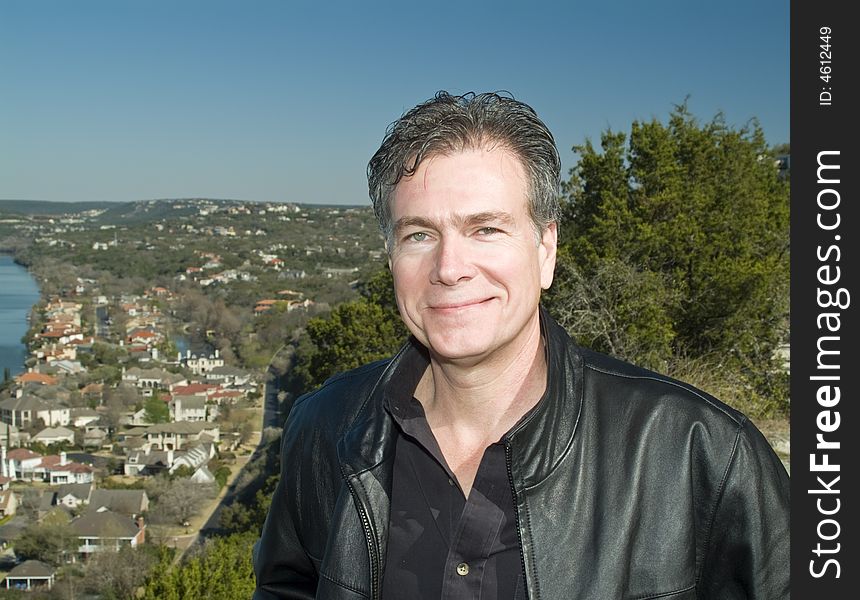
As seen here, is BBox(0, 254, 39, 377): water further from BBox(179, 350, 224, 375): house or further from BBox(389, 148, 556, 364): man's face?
BBox(389, 148, 556, 364): man's face

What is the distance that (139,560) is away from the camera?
21.0 m

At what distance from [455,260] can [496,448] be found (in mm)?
264

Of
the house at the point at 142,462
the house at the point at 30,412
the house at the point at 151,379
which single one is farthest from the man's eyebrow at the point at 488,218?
the house at the point at 151,379

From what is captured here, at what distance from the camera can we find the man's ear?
125cm

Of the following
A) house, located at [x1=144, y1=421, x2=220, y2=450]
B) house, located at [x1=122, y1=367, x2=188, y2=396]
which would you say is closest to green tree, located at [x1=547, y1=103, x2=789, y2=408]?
house, located at [x1=144, y1=421, x2=220, y2=450]

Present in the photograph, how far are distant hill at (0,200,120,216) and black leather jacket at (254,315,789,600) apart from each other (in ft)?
350

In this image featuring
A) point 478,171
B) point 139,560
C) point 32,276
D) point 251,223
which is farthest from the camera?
point 251,223

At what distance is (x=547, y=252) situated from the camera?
1.27 meters

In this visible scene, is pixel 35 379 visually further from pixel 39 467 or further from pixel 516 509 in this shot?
pixel 516 509

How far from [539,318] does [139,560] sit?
22118 mm

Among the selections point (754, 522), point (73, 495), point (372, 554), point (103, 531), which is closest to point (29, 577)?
point (103, 531)
